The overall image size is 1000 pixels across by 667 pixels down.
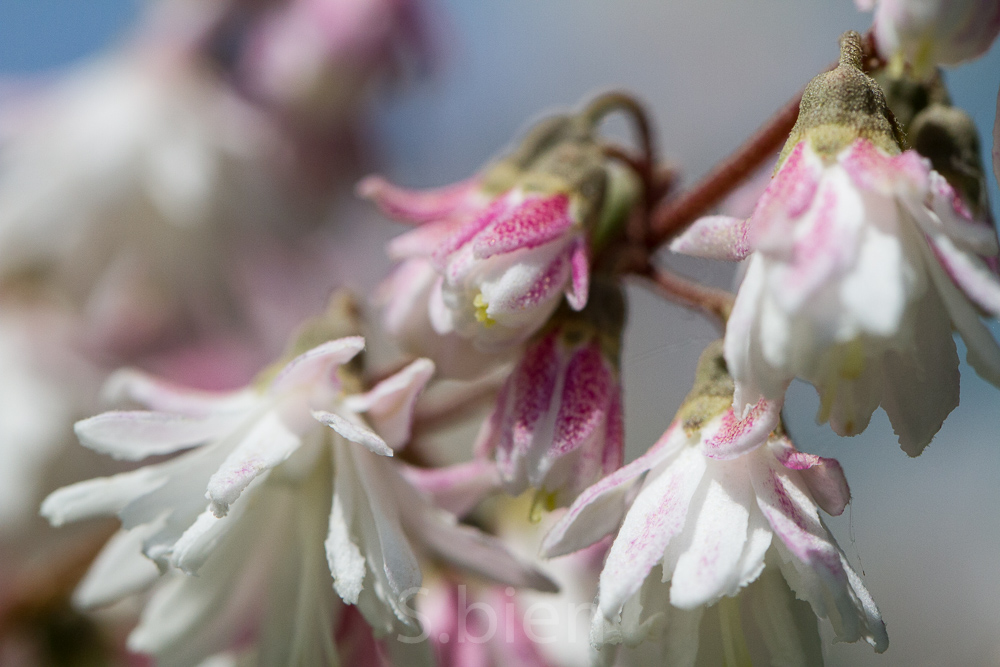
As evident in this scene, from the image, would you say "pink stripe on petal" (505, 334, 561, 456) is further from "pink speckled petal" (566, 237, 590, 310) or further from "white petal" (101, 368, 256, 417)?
"white petal" (101, 368, 256, 417)

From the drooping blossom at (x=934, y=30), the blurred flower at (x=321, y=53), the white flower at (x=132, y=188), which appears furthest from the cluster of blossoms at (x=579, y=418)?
the blurred flower at (x=321, y=53)

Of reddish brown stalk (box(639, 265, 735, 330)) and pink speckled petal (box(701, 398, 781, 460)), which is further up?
pink speckled petal (box(701, 398, 781, 460))

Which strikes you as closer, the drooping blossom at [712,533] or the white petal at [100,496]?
the drooping blossom at [712,533]

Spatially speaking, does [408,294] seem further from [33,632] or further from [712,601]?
[33,632]

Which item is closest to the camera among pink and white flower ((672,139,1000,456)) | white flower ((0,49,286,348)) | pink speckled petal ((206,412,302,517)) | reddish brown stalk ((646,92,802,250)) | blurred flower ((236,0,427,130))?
pink and white flower ((672,139,1000,456))

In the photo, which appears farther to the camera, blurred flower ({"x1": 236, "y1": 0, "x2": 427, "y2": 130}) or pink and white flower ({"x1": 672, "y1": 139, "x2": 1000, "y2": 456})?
blurred flower ({"x1": 236, "y1": 0, "x2": 427, "y2": 130})

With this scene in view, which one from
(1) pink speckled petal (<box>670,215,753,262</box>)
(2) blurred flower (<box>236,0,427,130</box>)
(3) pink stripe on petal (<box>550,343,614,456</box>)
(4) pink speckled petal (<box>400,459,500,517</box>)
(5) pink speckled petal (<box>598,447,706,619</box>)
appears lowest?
(4) pink speckled petal (<box>400,459,500,517</box>)

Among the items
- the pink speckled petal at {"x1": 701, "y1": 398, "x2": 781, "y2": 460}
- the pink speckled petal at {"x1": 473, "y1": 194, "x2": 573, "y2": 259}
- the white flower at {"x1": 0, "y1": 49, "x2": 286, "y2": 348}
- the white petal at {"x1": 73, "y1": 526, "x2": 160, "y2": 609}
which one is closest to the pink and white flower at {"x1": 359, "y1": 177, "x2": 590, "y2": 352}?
the pink speckled petal at {"x1": 473, "y1": 194, "x2": 573, "y2": 259}

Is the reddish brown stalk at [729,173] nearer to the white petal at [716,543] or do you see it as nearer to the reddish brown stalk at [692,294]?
the reddish brown stalk at [692,294]
